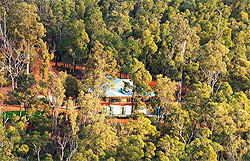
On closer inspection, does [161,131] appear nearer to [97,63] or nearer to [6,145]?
[97,63]

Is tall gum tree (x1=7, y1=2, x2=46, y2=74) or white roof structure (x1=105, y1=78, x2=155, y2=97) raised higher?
tall gum tree (x1=7, y1=2, x2=46, y2=74)

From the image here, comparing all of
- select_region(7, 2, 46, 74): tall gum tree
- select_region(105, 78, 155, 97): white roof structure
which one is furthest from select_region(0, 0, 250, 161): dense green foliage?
select_region(105, 78, 155, 97): white roof structure

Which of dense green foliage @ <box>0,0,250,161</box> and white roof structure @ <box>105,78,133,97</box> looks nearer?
dense green foliage @ <box>0,0,250,161</box>

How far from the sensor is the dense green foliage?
2439cm

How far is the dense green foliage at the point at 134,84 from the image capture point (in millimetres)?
24391

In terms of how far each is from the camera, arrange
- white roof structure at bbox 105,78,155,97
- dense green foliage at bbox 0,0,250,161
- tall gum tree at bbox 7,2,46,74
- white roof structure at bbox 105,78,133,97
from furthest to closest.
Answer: white roof structure at bbox 105,78,133,97 < white roof structure at bbox 105,78,155,97 < tall gum tree at bbox 7,2,46,74 < dense green foliage at bbox 0,0,250,161

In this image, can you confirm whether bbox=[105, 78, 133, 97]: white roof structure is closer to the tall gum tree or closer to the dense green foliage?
the dense green foliage

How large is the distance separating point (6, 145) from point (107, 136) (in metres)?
6.82

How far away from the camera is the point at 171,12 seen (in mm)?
55406

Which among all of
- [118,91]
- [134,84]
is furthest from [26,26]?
[134,84]

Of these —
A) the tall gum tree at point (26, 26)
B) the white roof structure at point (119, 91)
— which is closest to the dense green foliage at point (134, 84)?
the tall gum tree at point (26, 26)

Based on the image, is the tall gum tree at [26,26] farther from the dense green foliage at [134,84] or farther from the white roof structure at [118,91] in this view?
the white roof structure at [118,91]

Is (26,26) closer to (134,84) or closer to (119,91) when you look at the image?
(119,91)

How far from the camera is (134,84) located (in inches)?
1286
